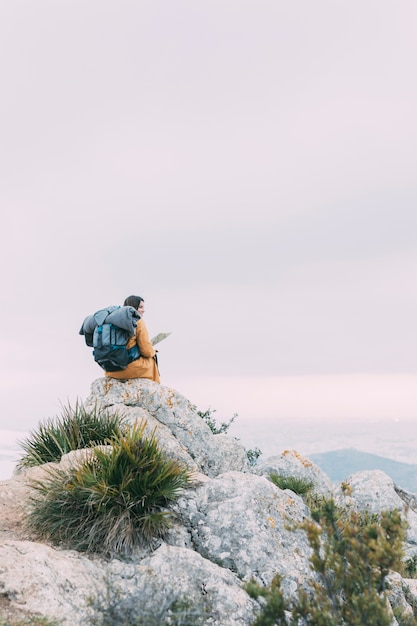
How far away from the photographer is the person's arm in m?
13.4

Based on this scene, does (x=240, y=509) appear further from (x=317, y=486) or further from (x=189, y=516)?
(x=317, y=486)

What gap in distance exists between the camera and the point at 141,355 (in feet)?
46.5

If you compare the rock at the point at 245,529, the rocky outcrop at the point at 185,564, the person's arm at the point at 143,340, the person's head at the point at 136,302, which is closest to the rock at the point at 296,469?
the person's arm at the point at 143,340

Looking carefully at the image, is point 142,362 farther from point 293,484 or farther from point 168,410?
point 293,484

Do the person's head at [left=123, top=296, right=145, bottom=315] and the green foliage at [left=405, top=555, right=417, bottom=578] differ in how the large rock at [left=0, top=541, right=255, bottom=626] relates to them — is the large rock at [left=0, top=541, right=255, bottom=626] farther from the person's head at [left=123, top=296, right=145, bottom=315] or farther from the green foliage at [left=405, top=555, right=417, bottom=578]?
the green foliage at [left=405, top=555, right=417, bottom=578]

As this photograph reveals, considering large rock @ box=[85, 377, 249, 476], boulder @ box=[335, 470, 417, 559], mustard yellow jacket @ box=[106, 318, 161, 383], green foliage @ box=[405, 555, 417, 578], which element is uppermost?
mustard yellow jacket @ box=[106, 318, 161, 383]

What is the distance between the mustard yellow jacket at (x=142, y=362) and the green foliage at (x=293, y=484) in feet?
16.2

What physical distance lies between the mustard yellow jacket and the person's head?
232 millimetres

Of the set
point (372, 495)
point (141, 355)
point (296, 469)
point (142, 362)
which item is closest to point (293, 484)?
point (296, 469)

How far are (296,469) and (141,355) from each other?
7.59 metres

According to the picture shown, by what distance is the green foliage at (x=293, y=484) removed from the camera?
672 inches

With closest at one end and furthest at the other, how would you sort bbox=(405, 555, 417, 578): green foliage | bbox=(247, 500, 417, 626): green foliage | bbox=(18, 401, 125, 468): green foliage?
bbox=(247, 500, 417, 626): green foliage → bbox=(18, 401, 125, 468): green foliage → bbox=(405, 555, 417, 578): green foliage

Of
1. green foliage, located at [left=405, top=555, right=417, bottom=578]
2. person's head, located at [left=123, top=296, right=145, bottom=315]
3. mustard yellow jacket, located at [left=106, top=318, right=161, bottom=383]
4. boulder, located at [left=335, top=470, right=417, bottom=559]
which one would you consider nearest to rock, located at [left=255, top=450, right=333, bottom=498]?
boulder, located at [left=335, top=470, right=417, bottom=559]

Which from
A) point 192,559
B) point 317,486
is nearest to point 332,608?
point 192,559
